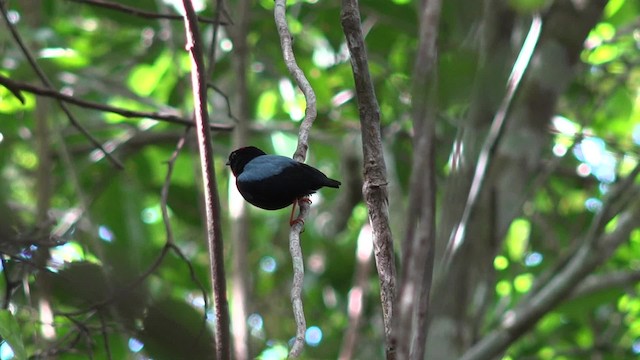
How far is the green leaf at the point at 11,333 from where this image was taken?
88.5 inches

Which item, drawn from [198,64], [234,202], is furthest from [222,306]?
[234,202]

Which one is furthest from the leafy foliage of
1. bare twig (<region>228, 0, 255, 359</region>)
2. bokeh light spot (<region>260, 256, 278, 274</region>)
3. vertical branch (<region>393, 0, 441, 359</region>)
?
vertical branch (<region>393, 0, 441, 359</region>)

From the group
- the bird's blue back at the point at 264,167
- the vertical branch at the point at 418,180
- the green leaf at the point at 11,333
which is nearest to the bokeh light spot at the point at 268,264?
the bird's blue back at the point at 264,167

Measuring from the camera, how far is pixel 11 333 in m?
2.29

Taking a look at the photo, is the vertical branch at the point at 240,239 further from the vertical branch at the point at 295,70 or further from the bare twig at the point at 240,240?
the vertical branch at the point at 295,70

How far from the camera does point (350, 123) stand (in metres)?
6.41

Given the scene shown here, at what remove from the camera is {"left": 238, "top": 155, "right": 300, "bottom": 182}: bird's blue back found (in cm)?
348

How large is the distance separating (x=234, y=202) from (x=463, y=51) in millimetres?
1827

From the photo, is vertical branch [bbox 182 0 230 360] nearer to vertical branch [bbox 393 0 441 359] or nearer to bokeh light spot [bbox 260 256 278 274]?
vertical branch [bbox 393 0 441 359]

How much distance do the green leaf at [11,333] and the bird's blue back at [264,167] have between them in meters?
1.26

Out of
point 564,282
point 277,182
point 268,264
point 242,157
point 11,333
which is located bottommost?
point 11,333

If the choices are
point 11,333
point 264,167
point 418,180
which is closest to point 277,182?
point 264,167

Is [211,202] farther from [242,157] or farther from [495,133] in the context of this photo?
[242,157]

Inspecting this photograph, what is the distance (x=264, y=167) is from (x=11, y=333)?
1.49m
